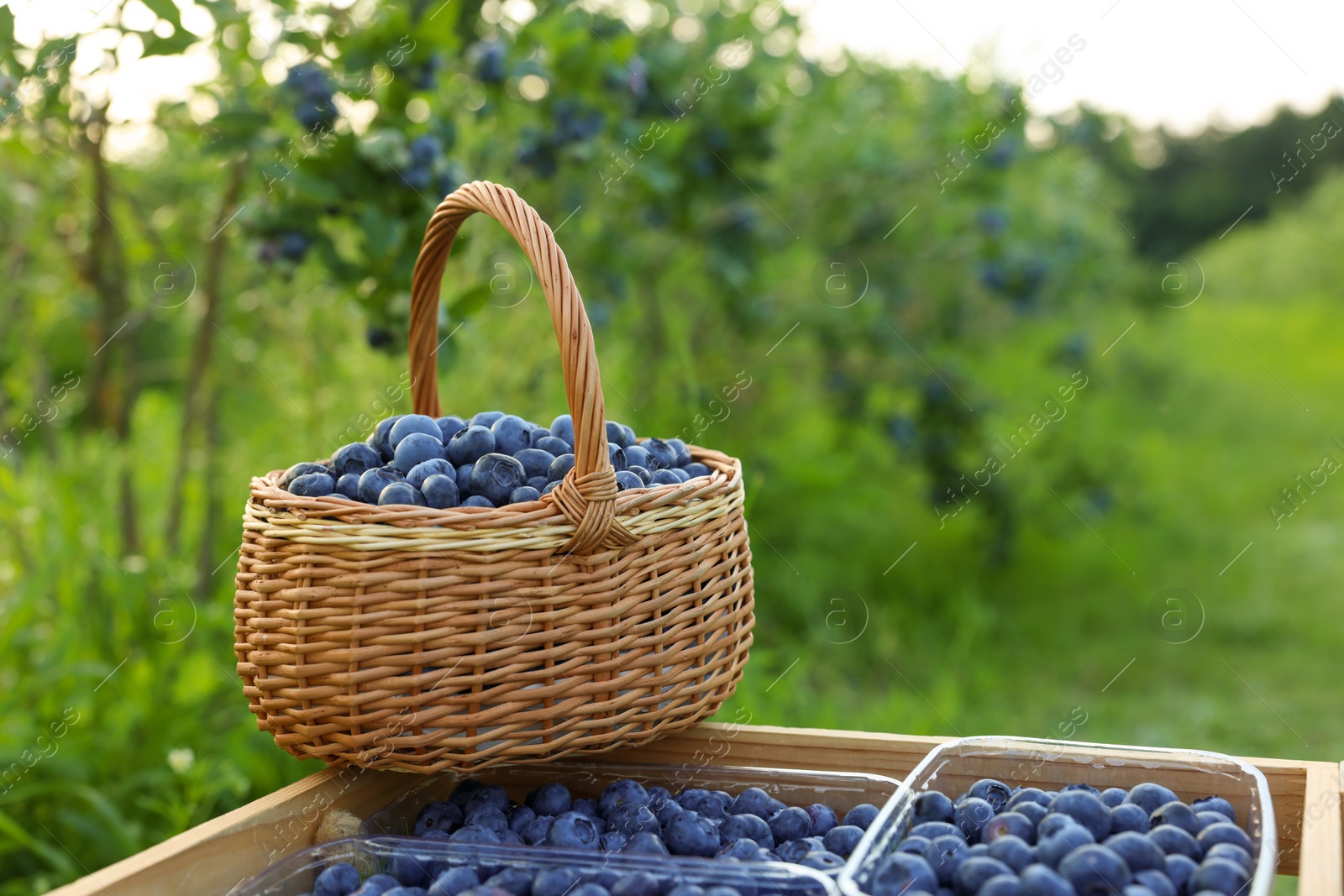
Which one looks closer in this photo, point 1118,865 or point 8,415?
point 1118,865

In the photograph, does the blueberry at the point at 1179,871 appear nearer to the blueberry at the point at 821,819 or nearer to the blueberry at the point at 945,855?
the blueberry at the point at 945,855

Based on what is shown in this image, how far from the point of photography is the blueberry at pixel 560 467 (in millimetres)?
1032

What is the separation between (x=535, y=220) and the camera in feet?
3.29

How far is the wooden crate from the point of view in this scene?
0.85 metres

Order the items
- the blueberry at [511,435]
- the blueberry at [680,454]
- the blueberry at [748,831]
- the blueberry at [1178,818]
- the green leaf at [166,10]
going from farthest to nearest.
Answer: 1. the green leaf at [166,10]
2. the blueberry at [680,454]
3. the blueberry at [511,435]
4. the blueberry at [748,831]
5. the blueberry at [1178,818]

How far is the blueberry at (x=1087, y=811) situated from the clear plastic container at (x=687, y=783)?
0.59 ft

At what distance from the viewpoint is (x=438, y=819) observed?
1046mm

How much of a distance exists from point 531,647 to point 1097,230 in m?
A: 5.42

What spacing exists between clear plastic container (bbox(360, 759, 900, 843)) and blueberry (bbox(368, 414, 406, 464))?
331 mm

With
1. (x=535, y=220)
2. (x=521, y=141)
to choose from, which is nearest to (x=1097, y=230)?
A: (x=521, y=141)

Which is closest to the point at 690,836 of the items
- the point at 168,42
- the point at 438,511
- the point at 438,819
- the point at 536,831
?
the point at 536,831

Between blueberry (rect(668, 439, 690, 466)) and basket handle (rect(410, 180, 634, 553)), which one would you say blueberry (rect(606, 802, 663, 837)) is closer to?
basket handle (rect(410, 180, 634, 553))

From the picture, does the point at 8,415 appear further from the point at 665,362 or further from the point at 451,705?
the point at 451,705

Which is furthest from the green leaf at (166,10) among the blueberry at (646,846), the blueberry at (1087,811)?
the blueberry at (1087,811)
